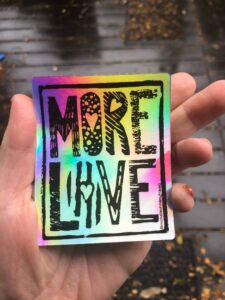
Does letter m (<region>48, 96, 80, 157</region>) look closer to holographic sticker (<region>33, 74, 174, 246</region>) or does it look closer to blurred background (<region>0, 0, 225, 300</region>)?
holographic sticker (<region>33, 74, 174, 246</region>)

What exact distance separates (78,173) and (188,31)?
276cm

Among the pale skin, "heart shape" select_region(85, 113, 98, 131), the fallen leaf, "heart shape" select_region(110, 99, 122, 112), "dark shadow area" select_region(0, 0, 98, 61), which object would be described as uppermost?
"dark shadow area" select_region(0, 0, 98, 61)

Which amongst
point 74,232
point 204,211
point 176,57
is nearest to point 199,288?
point 204,211

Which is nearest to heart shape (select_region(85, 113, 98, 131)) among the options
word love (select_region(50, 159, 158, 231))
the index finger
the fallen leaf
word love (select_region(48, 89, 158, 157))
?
word love (select_region(48, 89, 158, 157))

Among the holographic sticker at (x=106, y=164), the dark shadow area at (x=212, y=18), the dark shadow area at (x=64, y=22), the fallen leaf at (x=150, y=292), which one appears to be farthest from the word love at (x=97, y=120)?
the dark shadow area at (x=212, y=18)

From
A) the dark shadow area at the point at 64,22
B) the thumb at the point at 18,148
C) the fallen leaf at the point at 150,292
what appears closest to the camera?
the thumb at the point at 18,148

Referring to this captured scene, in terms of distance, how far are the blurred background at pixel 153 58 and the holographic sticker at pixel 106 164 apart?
94 cm

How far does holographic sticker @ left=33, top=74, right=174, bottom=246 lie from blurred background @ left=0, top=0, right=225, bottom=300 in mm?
940

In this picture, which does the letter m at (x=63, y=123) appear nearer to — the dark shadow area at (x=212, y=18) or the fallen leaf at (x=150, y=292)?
the fallen leaf at (x=150, y=292)

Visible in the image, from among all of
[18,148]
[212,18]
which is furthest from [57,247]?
[212,18]

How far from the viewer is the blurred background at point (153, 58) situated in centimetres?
213

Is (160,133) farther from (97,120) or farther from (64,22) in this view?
(64,22)

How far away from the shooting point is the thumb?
1.19m

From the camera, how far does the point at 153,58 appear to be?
3.42 metres
